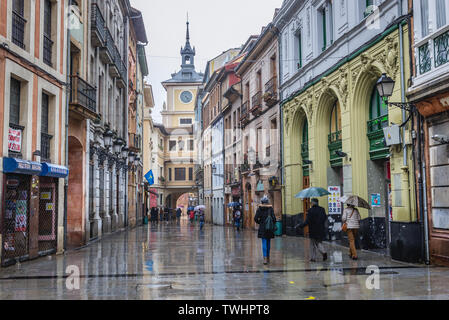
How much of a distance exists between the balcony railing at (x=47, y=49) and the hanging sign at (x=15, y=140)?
10.3 ft

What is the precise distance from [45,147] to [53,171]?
1.17 m

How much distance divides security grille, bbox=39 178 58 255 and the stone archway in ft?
8.14

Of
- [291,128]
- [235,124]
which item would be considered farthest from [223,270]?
[235,124]

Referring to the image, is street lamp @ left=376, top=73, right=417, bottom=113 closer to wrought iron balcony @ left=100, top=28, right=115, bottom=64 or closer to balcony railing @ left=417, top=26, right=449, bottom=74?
balcony railing @ left=417, top=26, right=449, bottom=74

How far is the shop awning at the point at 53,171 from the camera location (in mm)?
14648

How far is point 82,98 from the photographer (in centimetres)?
1848

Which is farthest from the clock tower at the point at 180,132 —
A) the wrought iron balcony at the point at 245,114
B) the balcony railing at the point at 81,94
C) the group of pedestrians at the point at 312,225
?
the group of pedestrians at the point at 312,225

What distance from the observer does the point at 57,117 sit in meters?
16.4

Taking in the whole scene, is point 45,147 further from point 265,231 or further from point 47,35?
point 265,231

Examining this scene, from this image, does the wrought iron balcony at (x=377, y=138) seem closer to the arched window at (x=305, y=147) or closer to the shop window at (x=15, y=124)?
the arched window at (x=305, y=147)

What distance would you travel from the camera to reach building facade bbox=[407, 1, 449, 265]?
456 inches

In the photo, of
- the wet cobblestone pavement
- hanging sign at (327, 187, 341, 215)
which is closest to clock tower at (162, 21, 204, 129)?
hanging sign at (327, 187, 341, 215)

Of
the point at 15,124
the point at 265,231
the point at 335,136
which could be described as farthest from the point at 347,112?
the point at 15,124
